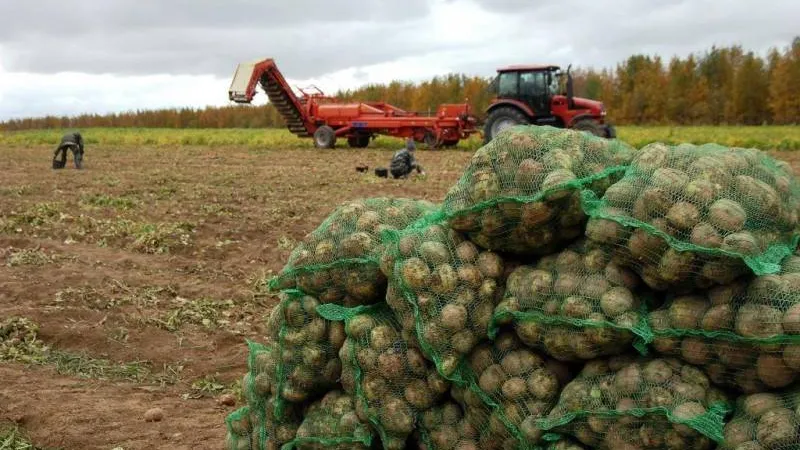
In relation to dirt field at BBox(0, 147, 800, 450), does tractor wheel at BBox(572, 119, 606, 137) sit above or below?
above

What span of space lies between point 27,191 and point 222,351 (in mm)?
10602

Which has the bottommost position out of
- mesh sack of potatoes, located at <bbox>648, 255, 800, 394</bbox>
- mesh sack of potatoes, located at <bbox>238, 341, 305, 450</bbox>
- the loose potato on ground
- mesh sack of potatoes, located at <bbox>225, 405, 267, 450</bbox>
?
mesh sack of potatoes, located at <bbox>225, 405, 267, 450</bbox>

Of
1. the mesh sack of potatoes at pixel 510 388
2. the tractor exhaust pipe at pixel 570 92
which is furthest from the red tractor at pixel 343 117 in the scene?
the mesh sack of potatoes at pixel 510 388

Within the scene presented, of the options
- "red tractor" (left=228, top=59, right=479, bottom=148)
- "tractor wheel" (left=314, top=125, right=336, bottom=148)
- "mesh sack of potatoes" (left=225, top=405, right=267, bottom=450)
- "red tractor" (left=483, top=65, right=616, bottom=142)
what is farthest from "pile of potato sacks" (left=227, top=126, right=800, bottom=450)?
"tractor wheel" (left=314, top=125, right=336, bottom=148)

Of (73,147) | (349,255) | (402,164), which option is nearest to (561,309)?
(349,255)

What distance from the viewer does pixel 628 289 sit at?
10.9ft

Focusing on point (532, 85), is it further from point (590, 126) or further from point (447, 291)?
point (447, 291)

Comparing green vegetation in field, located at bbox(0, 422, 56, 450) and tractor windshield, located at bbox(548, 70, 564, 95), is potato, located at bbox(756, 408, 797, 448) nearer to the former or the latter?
green vegetation in field, located at bbox(0, 422, 56, 450)

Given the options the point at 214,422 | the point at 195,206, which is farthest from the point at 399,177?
the point at 214,422

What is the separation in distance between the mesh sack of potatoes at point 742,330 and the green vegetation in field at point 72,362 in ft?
15.9

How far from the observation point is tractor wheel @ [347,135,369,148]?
104ft

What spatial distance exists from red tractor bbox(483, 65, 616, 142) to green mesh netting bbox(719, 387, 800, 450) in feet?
74.5

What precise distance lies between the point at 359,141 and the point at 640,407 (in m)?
28.7

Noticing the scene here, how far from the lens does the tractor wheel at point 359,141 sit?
31584 mm
